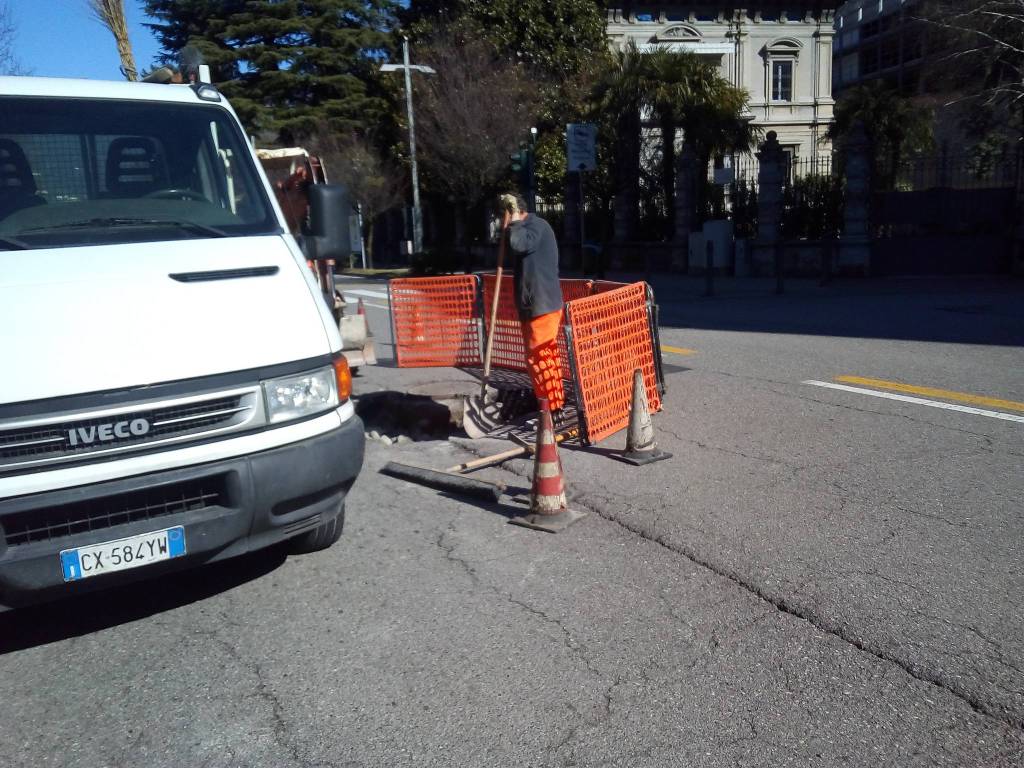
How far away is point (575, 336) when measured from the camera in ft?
23.3

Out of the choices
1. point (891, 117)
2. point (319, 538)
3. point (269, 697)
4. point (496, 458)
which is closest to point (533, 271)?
point (496, 458)

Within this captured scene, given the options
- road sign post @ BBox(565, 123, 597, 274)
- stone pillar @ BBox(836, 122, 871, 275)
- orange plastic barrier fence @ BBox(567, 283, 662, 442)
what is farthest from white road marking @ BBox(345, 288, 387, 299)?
orange plastic barrier fence @ BBox(567, 283, 662, 442)

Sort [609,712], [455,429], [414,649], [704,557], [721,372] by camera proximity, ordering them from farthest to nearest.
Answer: [721,372] → [455,429] → [704,557] → [414,649] → [609,712]

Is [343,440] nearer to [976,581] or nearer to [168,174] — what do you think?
[168,174]

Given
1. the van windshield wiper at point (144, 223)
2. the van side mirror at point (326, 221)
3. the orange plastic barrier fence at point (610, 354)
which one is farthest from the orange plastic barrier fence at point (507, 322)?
the van windshield wiper at point (144, 223)

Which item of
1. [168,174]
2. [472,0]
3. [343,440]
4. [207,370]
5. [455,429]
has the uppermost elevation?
[472,0]

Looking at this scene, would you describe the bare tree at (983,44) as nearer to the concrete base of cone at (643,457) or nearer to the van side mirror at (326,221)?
the concrete base of cone at (643,457)

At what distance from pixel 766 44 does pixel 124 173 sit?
51.8m

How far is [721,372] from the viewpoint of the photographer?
33.4 feet

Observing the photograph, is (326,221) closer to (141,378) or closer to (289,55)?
(141,378)

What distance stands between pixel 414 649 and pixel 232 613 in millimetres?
1006

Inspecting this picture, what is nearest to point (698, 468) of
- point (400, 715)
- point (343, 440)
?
point (343, 440)

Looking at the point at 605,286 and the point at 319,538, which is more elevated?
the point at 605,286

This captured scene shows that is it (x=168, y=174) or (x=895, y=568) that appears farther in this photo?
(x=168, y=174)
